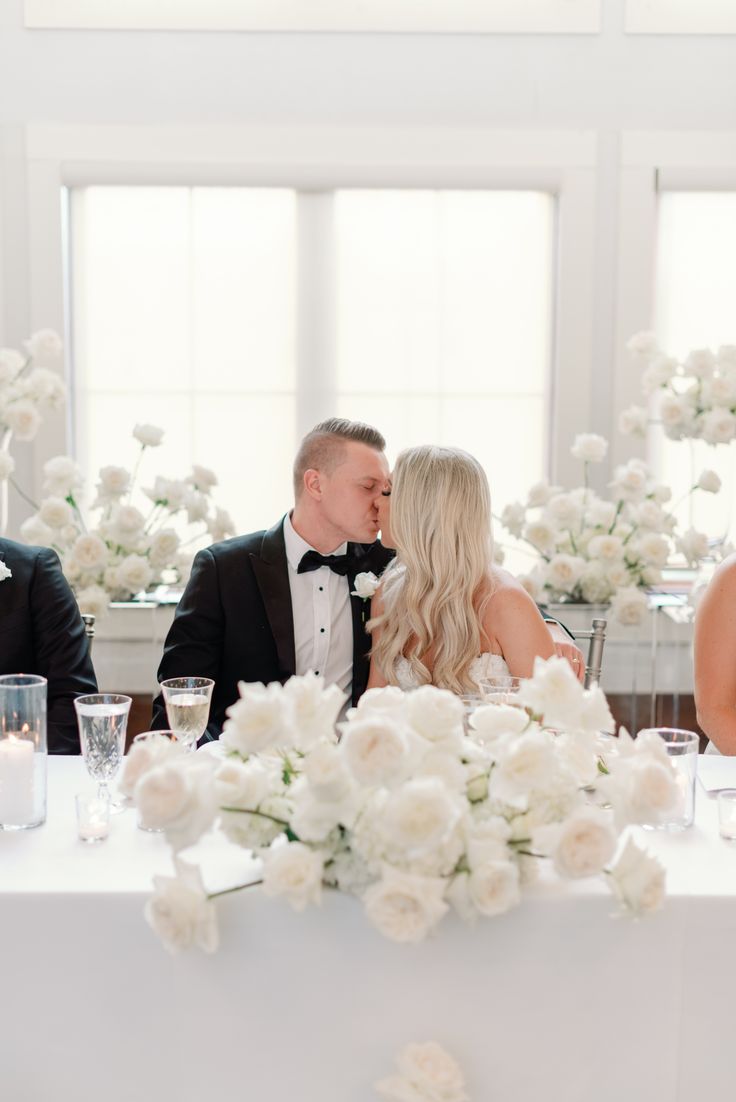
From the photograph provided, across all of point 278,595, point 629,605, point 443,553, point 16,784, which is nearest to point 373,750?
point 16,784

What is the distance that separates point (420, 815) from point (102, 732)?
0.66 metres

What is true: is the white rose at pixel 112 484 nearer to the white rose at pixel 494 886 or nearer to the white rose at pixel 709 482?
the white rose at pixel 709 482

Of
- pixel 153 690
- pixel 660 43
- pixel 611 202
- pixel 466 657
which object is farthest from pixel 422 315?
pixel 466 657

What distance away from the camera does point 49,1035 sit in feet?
4.81

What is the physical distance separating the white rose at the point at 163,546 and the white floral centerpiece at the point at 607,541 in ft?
3.10

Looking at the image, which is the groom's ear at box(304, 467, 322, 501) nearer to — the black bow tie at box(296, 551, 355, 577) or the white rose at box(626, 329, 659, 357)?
the black bow tie at box(296, 551, 355, 577)

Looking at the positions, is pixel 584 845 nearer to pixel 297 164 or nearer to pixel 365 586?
pixel 365 586

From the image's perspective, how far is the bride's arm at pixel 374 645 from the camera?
2.70 m

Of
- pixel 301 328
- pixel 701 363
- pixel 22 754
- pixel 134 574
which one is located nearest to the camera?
pixel 22 754

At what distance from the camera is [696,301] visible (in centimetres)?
412

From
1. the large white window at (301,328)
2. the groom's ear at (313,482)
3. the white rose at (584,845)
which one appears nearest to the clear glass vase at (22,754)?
the white rose at (584,845)

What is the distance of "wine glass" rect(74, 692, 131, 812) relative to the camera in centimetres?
174

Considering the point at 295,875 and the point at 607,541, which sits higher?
the point at 607,541

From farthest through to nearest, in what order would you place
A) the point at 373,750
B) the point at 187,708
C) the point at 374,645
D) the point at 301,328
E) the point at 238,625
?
the point at 301,328, the point at 238,625, the point at 374,645, the point at 187,708, the point at 373,750
